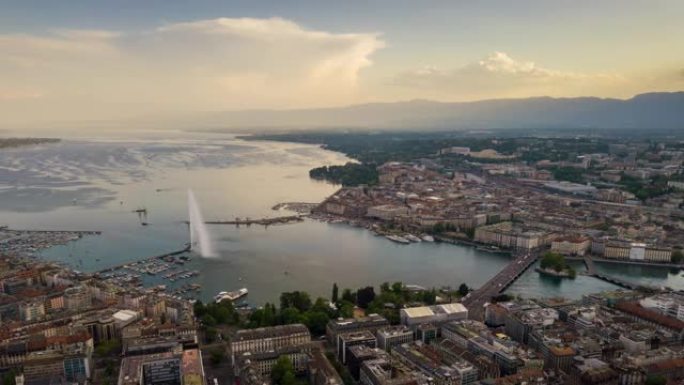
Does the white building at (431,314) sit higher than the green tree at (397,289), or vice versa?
the white building at (431,314)

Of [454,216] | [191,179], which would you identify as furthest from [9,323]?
[191,179]

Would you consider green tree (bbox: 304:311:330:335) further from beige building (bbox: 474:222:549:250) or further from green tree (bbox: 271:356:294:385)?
beige building (bbox: 474:222:549:250)

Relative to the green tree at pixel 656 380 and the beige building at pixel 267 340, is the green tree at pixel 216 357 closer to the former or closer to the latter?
the beige building at pixel 267 340

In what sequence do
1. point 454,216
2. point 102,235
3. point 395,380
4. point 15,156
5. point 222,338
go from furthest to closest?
point 15,156 < point 454,216 < point 102,235 < point 222,338 < point 395,380

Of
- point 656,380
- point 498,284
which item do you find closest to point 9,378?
point 656,380

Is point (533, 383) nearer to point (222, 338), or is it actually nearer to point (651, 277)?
point (222, 338)

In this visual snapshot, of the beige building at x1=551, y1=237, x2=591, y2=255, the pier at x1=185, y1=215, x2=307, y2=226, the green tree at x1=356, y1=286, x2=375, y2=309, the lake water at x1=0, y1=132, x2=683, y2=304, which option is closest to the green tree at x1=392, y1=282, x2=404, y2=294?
the green tree at x1=356, y1=286, x2=375, y2=309

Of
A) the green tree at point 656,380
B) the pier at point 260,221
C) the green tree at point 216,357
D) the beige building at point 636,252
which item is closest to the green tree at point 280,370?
the green tree at point 216,357
